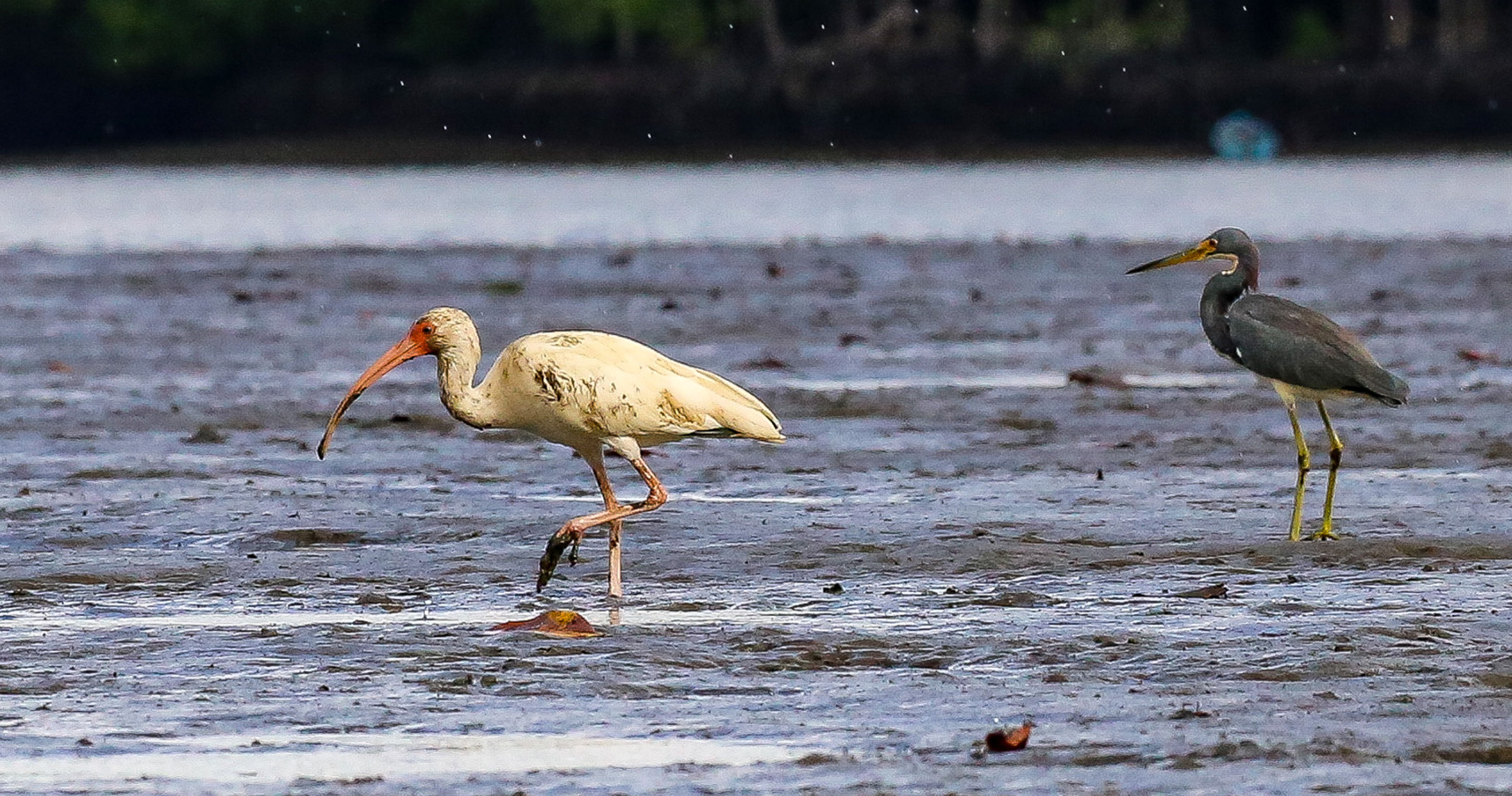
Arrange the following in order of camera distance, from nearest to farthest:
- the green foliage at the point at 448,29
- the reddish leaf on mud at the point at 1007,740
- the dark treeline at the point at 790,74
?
the reddish leaf on mud at the point at 1007,740, the dark treeline at the point at 790,74, the green foliage at the point at 448,29

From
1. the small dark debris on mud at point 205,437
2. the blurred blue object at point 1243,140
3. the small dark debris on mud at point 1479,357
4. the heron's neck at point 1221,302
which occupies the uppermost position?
the blurred blue object at point 1243,140

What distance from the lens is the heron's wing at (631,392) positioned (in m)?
8.52

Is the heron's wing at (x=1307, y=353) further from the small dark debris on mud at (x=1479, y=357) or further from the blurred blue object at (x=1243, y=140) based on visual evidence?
the blurred blue object at (x=1243, y=140)

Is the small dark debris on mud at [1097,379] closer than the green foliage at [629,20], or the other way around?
the small dark debris on mud at [1097,379]

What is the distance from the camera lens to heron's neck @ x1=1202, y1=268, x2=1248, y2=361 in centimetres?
1002

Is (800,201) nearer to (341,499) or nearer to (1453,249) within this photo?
(1453,249)

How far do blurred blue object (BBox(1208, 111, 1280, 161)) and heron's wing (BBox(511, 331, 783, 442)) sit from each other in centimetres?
6180

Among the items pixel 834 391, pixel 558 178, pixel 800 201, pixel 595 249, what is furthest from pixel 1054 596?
pixel 558 178

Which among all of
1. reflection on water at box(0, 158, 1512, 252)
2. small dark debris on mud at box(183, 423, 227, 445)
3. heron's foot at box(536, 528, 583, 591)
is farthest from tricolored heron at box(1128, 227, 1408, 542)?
reflection on water at box(0, 158, 1512, 252)

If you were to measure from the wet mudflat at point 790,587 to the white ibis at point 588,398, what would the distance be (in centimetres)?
38

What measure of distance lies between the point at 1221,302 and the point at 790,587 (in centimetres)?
217

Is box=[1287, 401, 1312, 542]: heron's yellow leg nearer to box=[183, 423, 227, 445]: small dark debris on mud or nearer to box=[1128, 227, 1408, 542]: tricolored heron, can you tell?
box=[1128, 227, 1408, 542]: tricolored heron

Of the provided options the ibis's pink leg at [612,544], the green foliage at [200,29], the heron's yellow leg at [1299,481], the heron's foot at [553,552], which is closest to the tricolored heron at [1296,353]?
the heron's yellow leg at [1299,481]

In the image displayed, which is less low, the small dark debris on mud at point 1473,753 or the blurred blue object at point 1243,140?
the blurred blue object at point 1243,140
